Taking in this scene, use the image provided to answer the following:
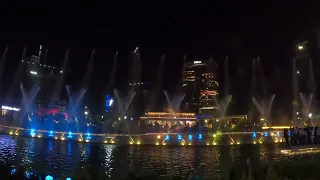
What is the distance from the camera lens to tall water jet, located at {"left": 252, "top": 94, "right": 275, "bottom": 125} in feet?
177

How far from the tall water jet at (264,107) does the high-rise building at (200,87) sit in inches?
1227

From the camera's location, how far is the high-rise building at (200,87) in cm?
9556

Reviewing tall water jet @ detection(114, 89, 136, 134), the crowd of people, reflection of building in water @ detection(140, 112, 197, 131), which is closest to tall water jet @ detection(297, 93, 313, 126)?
the crowd of people

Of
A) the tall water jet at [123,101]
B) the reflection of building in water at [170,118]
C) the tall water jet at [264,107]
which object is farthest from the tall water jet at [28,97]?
the tall water jet at [264,107]

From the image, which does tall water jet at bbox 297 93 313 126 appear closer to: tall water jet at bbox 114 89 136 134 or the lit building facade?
tall water jet at bbox 114 89 136 134

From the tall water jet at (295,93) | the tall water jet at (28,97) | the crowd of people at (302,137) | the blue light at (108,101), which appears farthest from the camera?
the blue light at (108,101)

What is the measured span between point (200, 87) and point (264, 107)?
5116 centimetres

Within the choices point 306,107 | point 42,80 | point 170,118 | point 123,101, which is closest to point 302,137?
point 306,107

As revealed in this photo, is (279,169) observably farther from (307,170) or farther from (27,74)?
(27,74)

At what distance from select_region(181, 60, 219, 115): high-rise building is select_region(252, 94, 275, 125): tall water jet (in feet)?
102

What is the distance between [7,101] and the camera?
2084 inches

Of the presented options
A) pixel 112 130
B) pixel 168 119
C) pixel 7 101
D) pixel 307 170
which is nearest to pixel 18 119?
pixel 7 101

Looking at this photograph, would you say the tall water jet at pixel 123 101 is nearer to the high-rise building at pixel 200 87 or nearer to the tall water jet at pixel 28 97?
the tall water jet at pixel 28 97

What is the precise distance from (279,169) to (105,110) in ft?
193
